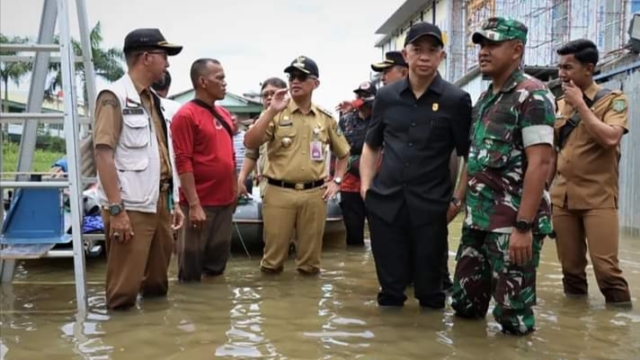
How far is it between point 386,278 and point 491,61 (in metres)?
1.59

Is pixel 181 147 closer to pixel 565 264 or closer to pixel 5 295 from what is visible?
pixel 5 295

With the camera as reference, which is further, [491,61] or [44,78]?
[44,78]

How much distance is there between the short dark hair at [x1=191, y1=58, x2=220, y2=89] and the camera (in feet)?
17.7

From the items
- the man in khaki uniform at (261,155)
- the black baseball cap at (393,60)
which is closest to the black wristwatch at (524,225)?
the black baseball cap at (393,60)

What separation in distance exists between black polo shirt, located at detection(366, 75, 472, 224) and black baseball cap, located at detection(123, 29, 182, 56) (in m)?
1.57

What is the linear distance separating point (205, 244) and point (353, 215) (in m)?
2.76

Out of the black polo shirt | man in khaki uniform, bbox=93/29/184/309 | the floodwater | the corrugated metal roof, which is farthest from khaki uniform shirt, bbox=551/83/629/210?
the corrugated metal roof

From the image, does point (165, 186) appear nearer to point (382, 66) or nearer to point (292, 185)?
point (292, 185)

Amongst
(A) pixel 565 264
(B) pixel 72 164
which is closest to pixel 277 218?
(B) pixel 72 164

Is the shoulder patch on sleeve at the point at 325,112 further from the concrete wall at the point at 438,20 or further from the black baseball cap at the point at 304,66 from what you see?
the concrete wall at the point at 438,20

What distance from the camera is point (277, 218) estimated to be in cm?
577

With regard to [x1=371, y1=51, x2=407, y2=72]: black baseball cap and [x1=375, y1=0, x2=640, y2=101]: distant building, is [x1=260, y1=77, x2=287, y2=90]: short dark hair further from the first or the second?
[x1=375, y1=0, x2=640, y2=101]: distant building

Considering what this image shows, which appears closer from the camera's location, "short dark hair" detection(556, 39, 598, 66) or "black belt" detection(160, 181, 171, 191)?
"black belt" detection(160, 181, 171, 191)

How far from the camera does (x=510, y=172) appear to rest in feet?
12.3
